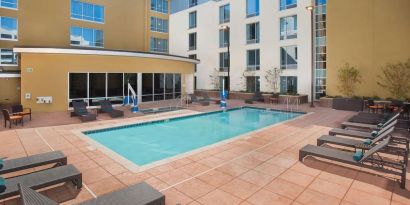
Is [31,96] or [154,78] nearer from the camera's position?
[31,96]

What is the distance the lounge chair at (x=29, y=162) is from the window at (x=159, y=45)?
26.1m

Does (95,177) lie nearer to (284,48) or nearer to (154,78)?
(154,78)

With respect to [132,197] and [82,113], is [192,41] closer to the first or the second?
[82,113]

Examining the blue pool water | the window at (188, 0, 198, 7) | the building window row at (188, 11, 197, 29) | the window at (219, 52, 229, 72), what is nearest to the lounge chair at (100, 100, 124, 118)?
the blue pool water

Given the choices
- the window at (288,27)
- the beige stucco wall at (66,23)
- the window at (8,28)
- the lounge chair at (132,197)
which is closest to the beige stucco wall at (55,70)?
the beige stucco wall at (66,23)

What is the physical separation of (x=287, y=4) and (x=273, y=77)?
7001mm

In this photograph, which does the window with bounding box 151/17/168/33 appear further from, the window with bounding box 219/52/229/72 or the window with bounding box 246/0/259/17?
the window with bounding box 246/0/259/17

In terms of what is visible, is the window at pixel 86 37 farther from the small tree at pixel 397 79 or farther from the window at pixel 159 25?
the small tree at pixel 397 79

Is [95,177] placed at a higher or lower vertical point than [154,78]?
lower

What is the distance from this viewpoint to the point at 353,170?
6.52m

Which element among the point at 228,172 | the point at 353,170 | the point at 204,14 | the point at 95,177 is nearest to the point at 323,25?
the point at 204,14

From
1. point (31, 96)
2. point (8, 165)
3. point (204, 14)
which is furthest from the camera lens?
point (204, 14)

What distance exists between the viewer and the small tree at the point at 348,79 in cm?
1995

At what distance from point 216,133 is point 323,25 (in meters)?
16.4
